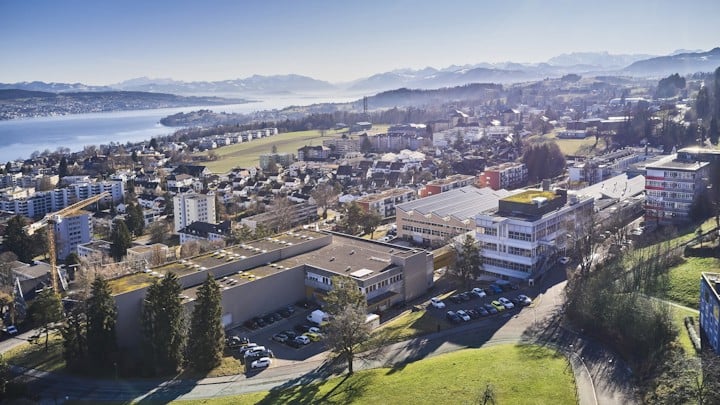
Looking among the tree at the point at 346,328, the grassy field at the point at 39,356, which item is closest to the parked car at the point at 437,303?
the tree at the point at 346,328

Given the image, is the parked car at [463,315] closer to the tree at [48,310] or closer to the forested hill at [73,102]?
the tree at [48,310]

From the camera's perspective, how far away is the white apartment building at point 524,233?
14.1 meters

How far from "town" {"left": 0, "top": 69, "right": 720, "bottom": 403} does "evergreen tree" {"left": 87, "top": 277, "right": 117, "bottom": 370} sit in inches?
1.7

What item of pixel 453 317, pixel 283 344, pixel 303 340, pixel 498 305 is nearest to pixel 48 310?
pixel 283 344

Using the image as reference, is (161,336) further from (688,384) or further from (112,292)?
(688,384)

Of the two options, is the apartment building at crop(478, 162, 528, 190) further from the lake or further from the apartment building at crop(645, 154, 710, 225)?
the lake

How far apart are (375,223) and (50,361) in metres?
10.9

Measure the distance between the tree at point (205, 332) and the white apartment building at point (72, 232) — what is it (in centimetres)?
1318

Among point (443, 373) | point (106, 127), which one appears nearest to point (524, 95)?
point (106, 127)

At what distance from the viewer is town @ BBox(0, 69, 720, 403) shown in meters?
10.3

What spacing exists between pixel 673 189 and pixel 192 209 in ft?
55.0

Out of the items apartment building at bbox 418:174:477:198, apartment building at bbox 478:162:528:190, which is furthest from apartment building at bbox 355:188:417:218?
apartment building at bbox 478:162:528:190

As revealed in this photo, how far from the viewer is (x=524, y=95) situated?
82.3 m

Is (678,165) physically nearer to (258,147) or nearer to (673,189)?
(673,189)
